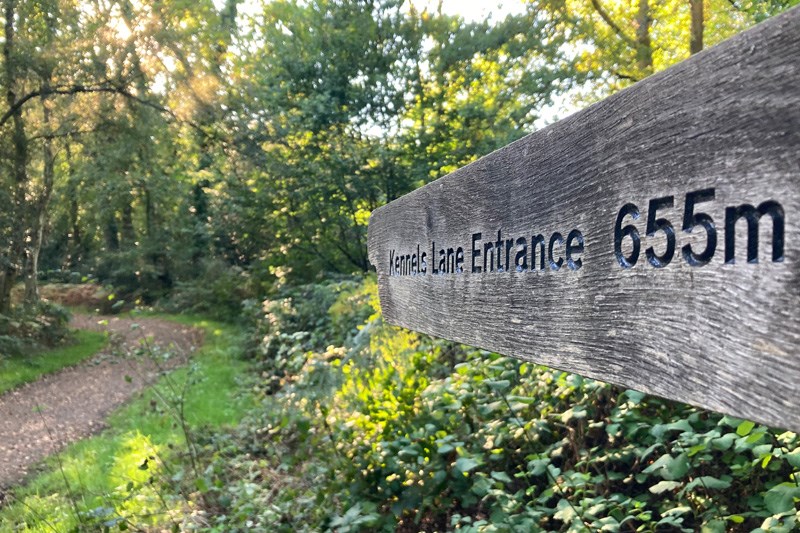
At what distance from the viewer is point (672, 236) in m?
0.90

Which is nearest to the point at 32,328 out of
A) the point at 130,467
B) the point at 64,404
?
the point at 64,404

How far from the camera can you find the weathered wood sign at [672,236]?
2.43 ft

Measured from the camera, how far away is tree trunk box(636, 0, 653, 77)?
47.6 feet

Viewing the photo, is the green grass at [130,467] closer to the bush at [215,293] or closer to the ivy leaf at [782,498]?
the ivy leaf at [782,498]

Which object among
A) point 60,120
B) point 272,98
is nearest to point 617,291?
point 272,98

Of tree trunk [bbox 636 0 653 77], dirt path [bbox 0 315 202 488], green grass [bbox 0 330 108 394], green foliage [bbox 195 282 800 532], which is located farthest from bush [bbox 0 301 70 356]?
tree trunk [bbox 636 0 653 77]

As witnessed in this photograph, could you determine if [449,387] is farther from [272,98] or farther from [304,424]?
[272,98]

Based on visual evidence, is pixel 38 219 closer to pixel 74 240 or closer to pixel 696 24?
pixel 696 24

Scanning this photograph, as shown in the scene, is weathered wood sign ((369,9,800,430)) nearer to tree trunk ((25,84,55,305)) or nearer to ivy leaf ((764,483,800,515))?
ivy leaf ((764,483,800,515))

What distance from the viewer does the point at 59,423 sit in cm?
936

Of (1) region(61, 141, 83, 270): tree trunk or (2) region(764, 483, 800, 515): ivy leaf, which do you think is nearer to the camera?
(2) region(764, 483, 800, 515): ivy leaf

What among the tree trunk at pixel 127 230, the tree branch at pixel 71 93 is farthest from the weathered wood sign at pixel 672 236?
the tree trunk at pixel 127 230

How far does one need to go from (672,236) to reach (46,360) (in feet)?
48.8

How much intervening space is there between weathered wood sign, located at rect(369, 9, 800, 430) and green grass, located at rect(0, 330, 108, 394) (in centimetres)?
1164
